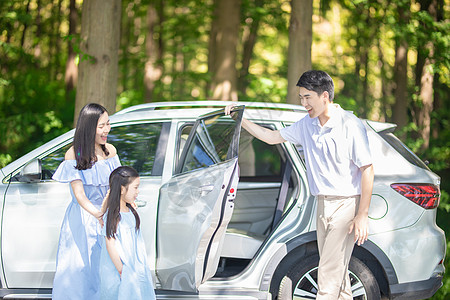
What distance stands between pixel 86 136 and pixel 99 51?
2.74 m

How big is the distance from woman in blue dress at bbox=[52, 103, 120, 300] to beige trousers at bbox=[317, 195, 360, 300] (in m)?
1.58

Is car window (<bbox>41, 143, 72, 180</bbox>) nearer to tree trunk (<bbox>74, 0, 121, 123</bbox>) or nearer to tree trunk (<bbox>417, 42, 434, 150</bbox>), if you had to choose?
tree trunk (<bbox>74, 0, 121, 123</bbox>)

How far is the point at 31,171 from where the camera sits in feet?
14.0

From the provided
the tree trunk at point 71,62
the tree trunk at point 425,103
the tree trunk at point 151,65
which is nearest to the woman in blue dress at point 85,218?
the tree trunk at point 425,103

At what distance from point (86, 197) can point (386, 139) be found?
7.96ft

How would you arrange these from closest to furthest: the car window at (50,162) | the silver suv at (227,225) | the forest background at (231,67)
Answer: the silver suv at (227,225) → the car window at (50,162) → the forest background at (231,67)

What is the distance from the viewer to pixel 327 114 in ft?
13.0

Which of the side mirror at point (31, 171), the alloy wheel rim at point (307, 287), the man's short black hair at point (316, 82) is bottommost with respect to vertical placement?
the alloy wheel rim at point (307, 287)

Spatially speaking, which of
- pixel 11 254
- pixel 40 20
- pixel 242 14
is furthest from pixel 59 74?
pixel 11 254

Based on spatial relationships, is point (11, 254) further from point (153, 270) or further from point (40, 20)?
point (40, 20)

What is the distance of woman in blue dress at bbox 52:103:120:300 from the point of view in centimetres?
404

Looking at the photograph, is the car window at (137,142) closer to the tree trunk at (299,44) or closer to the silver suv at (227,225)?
the silver suv at (227,225)

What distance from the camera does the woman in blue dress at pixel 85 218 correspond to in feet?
13.3

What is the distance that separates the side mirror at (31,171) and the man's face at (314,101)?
6.64ft
